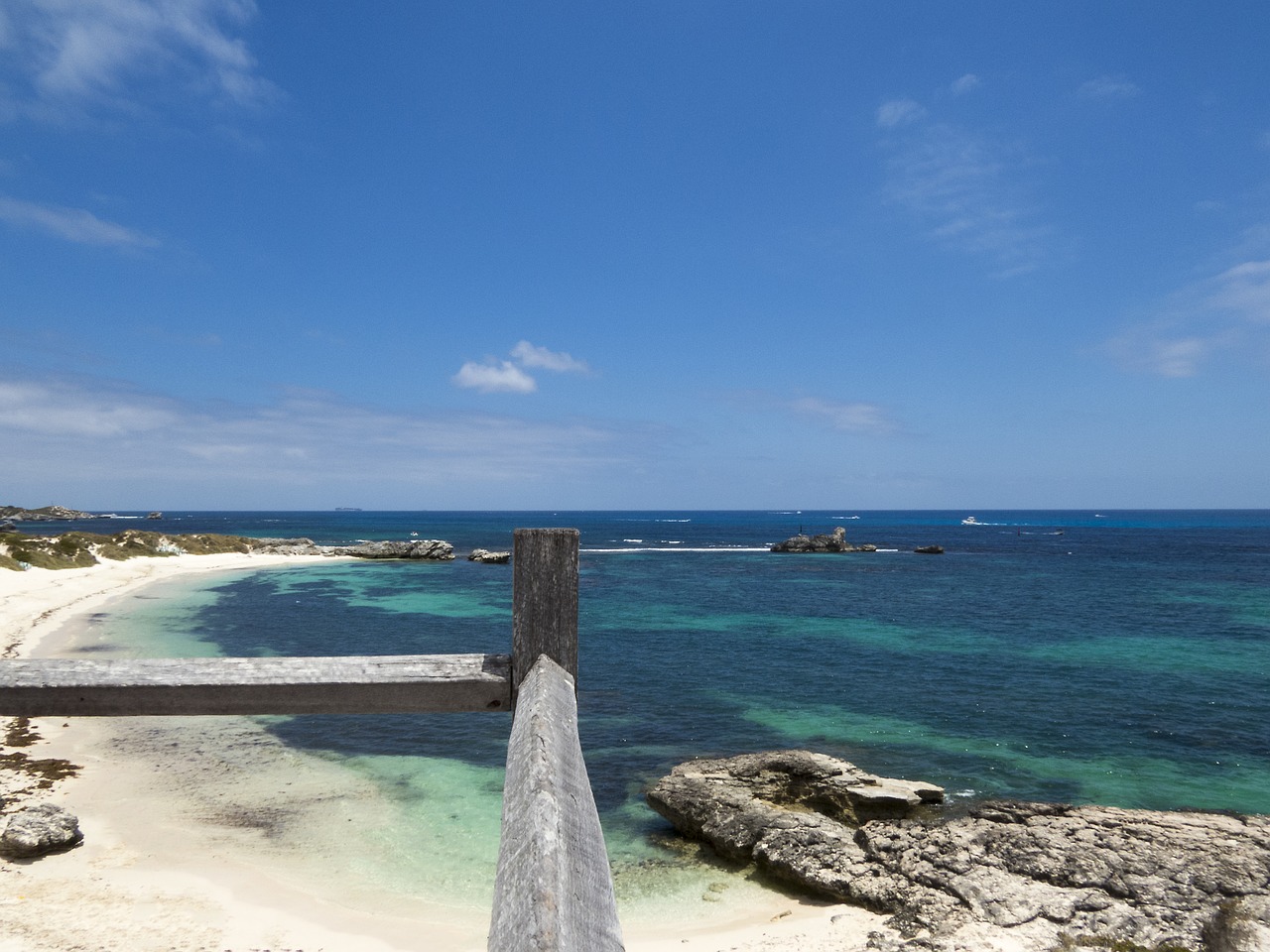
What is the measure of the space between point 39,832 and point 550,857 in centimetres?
1035

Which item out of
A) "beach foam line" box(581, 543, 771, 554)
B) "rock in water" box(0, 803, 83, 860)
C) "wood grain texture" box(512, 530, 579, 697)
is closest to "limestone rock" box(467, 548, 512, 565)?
"beach foam line" box(581, 543, 771, 554)

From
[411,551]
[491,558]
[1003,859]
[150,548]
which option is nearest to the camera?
[1003,859]

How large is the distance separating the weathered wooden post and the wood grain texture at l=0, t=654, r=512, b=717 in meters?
0.28

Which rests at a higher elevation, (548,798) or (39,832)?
(548,798)

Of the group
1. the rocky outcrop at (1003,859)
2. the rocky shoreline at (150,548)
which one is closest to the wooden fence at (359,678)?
the rocky outcrop at (1003,859)

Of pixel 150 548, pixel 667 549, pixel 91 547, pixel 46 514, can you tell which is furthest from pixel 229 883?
pixel 46 514

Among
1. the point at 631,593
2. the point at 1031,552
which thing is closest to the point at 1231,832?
the point at 631,593

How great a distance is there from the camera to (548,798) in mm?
1799

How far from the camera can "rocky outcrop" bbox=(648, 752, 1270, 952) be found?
271 inches

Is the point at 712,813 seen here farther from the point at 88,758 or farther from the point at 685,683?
the point at 88,758

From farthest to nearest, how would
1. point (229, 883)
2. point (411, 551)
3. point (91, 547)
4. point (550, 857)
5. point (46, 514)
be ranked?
point (46, 514)
point (411, 551)
point (91, 547)
point (229, 883)
point (550, 857)

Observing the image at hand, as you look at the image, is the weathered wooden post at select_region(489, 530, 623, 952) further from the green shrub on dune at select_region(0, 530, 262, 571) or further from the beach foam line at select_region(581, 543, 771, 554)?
the beach foam line at select_region(581, 543, 771, 554)

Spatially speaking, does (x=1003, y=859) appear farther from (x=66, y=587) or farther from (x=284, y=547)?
(x=284, y=547)

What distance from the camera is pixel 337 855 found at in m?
9.13
